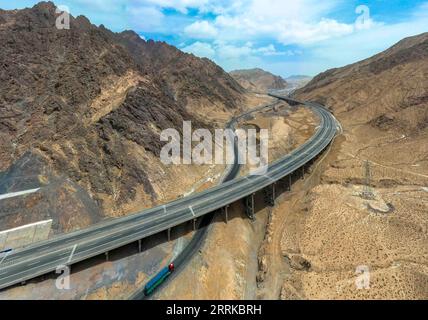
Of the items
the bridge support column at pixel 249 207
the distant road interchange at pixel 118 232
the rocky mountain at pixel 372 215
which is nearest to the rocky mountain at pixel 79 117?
the distant road interchange at pixel 118 232

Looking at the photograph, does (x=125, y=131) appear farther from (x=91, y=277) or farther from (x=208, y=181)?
(x=91, y=277)

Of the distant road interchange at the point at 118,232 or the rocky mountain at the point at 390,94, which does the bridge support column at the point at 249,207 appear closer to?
the distant road interchange at the point at 118,232

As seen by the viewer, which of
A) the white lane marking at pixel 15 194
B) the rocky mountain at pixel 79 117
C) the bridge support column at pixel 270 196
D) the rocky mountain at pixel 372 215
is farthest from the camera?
the bridge support column at pixel 270 196

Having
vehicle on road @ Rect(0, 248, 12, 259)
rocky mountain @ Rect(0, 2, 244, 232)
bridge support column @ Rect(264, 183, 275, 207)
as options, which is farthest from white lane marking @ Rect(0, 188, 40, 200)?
bridge support column @ Rect(264, 183, 275, 207)

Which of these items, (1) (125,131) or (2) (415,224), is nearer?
(2) (415,224)

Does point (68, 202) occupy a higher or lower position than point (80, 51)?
lower

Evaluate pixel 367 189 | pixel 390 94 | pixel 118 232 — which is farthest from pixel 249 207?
pixel 390 94

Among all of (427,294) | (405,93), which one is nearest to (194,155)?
(427,294)
